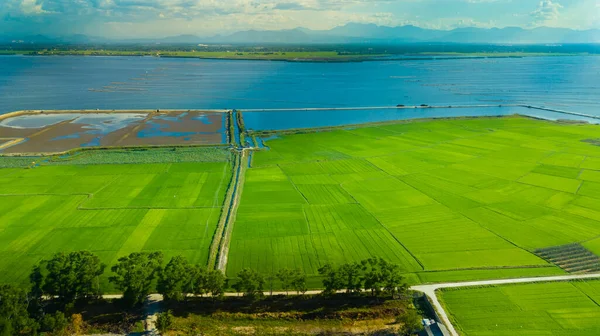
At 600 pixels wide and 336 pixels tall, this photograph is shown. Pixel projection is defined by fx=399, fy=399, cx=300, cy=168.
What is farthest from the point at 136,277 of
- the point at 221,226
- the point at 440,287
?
the point at 440,287

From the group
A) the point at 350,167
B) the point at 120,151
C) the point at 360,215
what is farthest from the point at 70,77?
the point at 360,215

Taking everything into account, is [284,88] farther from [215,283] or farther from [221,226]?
[215,283]

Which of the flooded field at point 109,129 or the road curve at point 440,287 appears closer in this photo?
the road curve at point 440,287

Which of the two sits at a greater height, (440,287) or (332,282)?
(332,282)

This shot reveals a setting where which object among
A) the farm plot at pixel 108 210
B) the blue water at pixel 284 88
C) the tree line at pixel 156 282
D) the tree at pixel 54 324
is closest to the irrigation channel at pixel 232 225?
the farm plot at pixel 108 210

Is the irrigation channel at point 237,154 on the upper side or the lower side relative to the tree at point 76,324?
upper

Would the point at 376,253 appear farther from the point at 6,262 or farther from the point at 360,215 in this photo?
the point at 6,262

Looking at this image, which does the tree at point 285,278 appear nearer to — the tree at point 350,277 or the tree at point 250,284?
the tree at point 250,284
